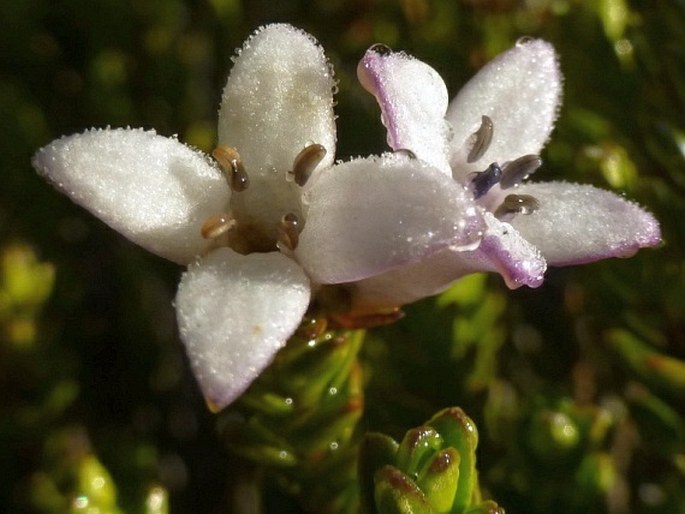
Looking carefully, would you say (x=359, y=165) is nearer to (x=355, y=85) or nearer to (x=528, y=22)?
(x=355, y=85)

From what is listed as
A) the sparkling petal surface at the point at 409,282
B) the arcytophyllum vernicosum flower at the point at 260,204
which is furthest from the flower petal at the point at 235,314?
the sparkling petal surface at the point at 409,282

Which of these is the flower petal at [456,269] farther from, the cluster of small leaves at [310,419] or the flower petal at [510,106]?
the flower petal at [510,106]

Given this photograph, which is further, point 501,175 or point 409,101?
point 501,175

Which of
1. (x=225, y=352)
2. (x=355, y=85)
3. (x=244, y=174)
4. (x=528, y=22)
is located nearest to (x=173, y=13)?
(x=355, y=85)

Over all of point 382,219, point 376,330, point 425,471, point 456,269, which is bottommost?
point 376,330

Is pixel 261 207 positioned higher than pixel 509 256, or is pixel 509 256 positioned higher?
pixel 509 256

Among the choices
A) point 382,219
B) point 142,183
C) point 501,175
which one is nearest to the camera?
point 382,219

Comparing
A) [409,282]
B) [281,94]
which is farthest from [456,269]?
[281,94]

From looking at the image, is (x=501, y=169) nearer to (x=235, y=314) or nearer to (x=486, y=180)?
(x=486, y=180)

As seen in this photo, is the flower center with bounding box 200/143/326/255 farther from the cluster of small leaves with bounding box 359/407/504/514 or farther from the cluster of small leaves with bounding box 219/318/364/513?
the cluster of small leaves with bounding box 359/407/504/514
